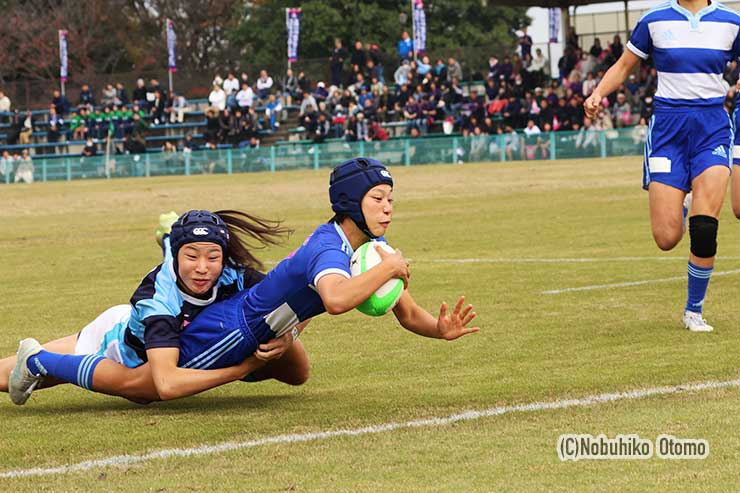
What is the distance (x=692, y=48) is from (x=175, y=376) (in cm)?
427

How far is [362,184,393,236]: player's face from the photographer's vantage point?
20.0ft

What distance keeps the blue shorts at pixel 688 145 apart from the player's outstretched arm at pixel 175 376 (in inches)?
145

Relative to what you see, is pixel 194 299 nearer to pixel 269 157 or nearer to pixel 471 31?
pixel 269 157

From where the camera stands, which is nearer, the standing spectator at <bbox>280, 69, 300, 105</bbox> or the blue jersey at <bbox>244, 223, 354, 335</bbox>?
the blue jersey at <bbox>244, 223, 354, 335</bbox>

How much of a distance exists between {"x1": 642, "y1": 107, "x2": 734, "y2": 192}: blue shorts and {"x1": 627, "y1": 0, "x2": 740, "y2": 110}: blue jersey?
0.28ft

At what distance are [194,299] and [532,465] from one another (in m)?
2.23

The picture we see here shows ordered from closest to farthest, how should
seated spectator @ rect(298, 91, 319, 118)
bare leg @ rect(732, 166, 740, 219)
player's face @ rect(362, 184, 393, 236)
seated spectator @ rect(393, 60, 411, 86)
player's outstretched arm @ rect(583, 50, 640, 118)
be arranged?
player's face @ rect(362, 184, 393, 236)
player's outstretched arm @ rect(583, 50, 640, 118)
bare leg @ rect(732, 166, 740, 219)
seated spectator @ rect(298, 91, 319, 118)
seated spectator @ rect(393, 60, 411, 86)

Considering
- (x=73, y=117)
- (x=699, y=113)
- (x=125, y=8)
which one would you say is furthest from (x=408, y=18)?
(x=699, y=113)

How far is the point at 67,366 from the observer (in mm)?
6672

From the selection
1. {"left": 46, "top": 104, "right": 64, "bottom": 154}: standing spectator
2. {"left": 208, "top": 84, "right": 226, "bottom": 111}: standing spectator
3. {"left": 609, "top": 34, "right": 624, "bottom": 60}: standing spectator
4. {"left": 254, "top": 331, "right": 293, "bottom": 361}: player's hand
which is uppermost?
{"left": 609, "top": 34, "right": 624, "bottom": 60}: standing spectator

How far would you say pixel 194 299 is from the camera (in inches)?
260

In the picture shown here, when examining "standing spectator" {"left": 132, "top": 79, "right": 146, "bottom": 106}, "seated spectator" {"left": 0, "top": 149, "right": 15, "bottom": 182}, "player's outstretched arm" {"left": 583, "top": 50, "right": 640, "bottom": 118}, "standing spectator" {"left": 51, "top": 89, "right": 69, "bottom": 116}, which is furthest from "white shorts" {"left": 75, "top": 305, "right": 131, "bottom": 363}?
"standing spectator" {"left": 51, "top": 89, "right": 69, "bottom": 116}

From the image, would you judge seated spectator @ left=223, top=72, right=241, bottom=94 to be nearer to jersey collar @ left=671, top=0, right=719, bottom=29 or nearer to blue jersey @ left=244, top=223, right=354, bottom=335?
jersey collar @ left=671, top=0, right=719, bottom=29

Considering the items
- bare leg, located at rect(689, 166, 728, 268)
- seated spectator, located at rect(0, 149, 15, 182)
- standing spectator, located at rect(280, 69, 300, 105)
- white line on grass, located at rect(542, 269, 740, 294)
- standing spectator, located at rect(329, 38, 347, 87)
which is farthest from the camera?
standing spectator, located at rect(280, 69, 300, 105)
